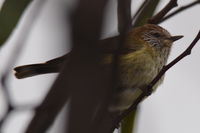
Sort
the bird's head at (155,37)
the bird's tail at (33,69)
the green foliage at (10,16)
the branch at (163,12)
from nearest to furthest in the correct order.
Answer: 1. the green foliage at (10,16)
2. the branch at (163,12)
3. the bird's tail at (33,69)
4. the bird's head at (155,37)

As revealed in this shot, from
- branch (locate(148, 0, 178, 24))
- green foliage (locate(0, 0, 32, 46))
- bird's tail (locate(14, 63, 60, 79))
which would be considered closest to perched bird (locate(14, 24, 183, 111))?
bird's tail (locate(14, 63, 60, 79))

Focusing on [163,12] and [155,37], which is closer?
[163,12]

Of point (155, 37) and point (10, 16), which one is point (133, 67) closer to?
point (155, 37)

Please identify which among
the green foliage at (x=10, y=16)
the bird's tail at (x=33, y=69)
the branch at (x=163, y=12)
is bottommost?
the bird's tail at (x=33, y=69)

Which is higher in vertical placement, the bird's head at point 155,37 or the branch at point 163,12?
the branch at point 163,12

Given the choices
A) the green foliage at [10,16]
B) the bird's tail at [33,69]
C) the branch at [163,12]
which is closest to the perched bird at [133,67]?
the bird's tail at [33,69]

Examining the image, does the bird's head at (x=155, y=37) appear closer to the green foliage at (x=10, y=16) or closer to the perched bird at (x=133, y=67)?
the perched bird at (x=133, y=67)

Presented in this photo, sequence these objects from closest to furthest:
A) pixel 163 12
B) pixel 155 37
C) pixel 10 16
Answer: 1. pixel 10 16
2. pixel 163 12
3. pixel 155 37

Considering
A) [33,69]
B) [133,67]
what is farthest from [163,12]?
[33,69]
